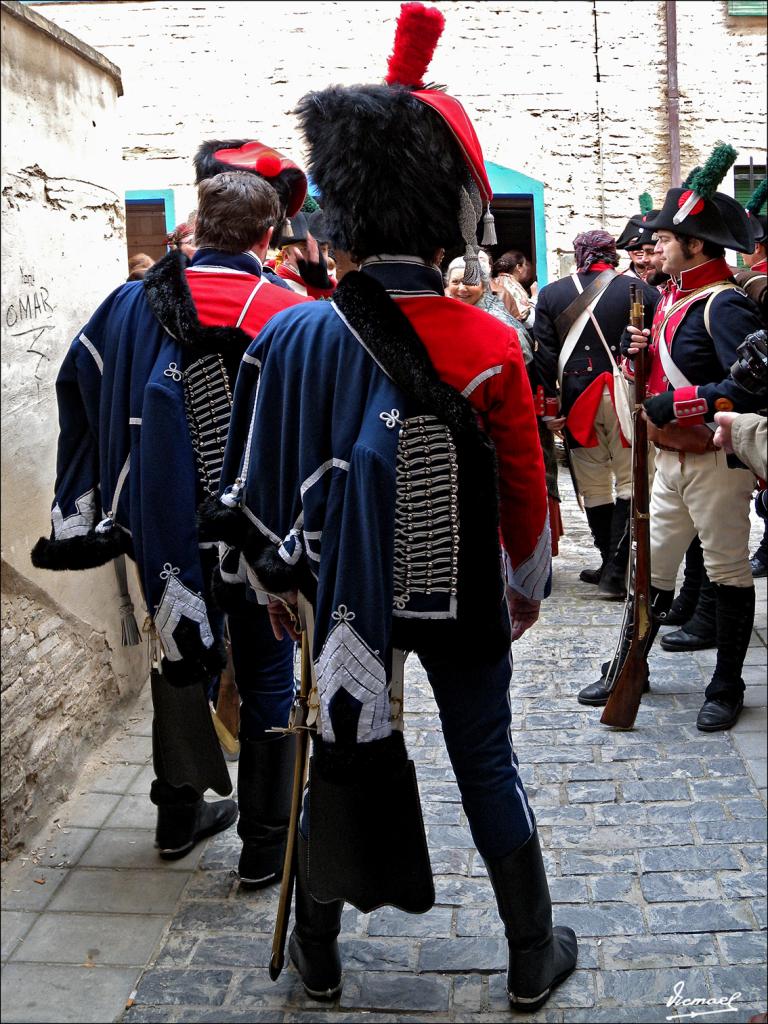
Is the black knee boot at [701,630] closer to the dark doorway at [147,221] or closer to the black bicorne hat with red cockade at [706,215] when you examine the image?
the black bicorne hat with red cockade at [706,215]

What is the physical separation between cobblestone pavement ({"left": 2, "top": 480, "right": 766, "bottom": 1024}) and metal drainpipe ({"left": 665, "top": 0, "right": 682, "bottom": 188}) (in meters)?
1.96

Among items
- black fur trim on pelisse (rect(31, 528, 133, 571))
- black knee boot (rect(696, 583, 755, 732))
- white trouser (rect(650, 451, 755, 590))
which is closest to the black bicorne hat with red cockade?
Result: white trouser (rect(650, 451, 755, 590))

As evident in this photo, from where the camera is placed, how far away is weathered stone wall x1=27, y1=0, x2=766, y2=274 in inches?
113

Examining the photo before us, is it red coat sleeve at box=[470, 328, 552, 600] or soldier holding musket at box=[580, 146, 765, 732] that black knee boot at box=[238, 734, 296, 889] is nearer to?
red coat sleeve at box=[470, 328, 552, 600]

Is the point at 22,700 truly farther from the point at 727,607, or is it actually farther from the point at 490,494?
the point at 727,607

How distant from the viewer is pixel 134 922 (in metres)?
2.98

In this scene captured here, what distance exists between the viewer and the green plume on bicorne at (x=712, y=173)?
3.92 m

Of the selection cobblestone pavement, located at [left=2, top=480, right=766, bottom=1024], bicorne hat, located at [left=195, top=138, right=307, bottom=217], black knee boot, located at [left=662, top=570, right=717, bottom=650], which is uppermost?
bicorne hat, located at [left=195, top=138, right=307, bottom=217]

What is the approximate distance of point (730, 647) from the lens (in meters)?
4.35

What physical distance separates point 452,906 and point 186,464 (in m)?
1.31

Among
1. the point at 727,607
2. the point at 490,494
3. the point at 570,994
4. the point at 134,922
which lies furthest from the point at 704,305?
the point at 134,922

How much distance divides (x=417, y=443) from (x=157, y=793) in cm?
154

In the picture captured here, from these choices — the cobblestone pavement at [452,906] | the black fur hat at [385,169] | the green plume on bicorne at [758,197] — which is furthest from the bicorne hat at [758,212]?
the black fur hat at [385,169]

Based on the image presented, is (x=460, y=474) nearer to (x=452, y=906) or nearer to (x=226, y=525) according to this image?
(x=226, y=525)
